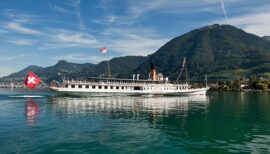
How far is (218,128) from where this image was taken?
4522 cm

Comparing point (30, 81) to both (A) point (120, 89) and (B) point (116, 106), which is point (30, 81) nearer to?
(A) point (120, 89)

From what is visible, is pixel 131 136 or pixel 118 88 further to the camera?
pixel 118 88

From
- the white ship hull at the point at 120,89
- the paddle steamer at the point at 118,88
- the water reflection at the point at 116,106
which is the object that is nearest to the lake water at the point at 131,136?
the water reflection at the point at 116,106

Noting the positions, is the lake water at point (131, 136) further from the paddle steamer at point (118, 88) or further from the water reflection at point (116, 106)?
the paddle steamer at point (118, 88)

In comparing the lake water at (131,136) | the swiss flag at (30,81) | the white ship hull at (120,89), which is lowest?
the lake water at (131,136)

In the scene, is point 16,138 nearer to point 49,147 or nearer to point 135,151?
point 49,147

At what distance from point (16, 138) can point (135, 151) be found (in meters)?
14.6

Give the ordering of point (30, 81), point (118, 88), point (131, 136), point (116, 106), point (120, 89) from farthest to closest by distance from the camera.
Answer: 1. point (118, 88)
2. point (120, 89)
3. point (30, 81)
4. point (116, 106)
5. point (131, 136)

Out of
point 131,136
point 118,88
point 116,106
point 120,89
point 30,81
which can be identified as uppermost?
point 30,81

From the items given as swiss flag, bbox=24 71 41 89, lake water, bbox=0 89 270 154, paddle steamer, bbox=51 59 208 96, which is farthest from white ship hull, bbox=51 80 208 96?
lake water, bbox=0 89 270 154

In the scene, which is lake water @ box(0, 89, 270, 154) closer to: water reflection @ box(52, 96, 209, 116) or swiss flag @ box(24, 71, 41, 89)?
water reflection @ box(52, 96, 209, 116)

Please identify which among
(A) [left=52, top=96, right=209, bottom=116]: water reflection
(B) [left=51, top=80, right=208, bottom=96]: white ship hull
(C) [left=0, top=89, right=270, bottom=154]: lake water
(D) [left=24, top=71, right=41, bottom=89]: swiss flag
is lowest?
(C) [left=0, top=89, right=270, bottom=154]: lake water

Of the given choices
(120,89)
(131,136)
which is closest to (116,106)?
(131,136)

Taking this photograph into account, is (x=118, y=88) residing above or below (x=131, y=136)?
above
